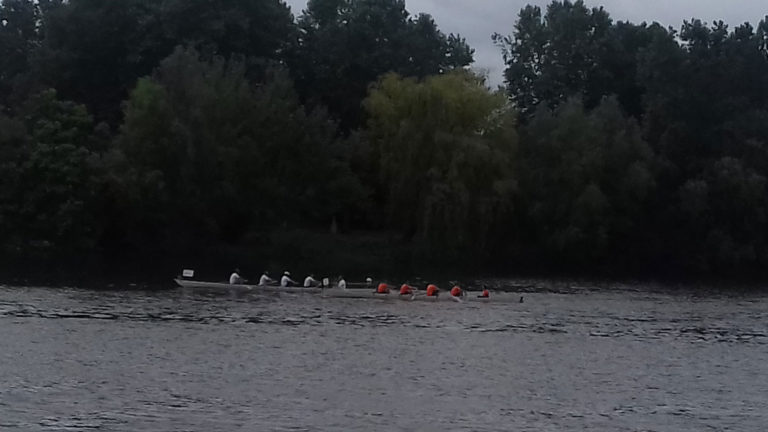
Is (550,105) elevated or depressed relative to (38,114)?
elevated

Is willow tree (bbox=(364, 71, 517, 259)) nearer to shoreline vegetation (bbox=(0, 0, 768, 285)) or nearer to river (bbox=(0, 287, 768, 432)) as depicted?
shoreline vegetation (bbox=(0, 0, 768, 285))

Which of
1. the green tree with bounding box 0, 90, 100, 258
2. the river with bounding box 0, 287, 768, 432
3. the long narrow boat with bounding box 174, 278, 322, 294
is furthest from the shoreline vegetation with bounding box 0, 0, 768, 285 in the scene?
the river with bounding box 0, 287, 768, 432

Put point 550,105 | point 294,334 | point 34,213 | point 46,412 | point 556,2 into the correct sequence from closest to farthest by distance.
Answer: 1. point 46,412
2. point 294,334
3. point 34,213
4. point 550,105
5. point 556,2

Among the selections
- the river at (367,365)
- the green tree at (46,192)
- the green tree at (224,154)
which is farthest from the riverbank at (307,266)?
the river at (367,365)

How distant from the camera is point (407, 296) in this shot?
2133 inches

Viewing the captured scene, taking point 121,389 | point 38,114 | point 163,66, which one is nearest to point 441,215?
point 163,66

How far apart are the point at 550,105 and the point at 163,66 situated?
124 ft

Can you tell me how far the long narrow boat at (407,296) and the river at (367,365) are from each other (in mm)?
1028

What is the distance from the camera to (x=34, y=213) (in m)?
71.6

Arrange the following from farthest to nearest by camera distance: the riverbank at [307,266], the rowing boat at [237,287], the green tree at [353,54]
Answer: the green tree at [353,54] < the riverbank at [307,266] < the rowing boat at [237,287]

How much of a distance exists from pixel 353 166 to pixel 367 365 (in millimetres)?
46424

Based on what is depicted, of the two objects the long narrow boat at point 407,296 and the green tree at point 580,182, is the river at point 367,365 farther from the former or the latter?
the green tree at point 580,182

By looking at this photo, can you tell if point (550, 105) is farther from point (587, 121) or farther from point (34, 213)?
point (34, 213)

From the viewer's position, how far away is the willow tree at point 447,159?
72375 mm
